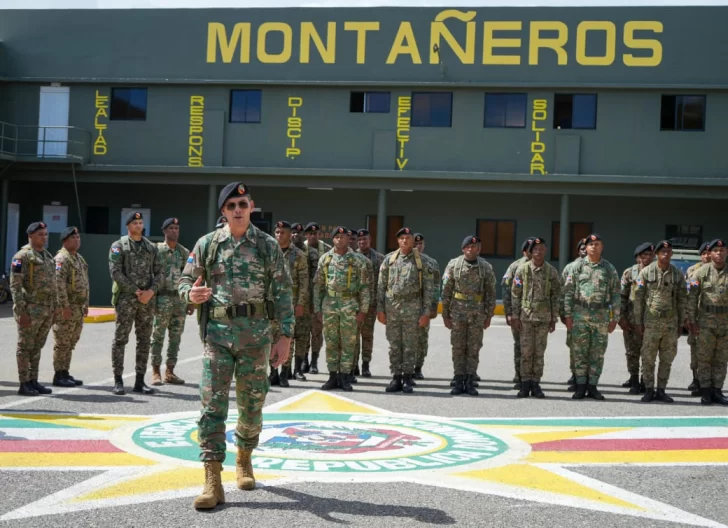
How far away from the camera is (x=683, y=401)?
10.5 m

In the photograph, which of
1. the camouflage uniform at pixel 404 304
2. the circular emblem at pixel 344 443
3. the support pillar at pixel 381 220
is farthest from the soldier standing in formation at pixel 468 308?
the support pillar at pixel 381 220

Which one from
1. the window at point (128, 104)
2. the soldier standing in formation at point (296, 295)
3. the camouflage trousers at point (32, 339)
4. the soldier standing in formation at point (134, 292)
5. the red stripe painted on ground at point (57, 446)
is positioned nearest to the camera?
the red stripe painted on ground at point (57, 446)

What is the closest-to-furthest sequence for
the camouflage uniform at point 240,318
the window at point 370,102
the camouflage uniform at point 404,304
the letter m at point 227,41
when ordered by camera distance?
the camouflage uniform at point 240,318
the camouflage uniform at point 404,304
the window at point 370,102
the letter m at point 227,41

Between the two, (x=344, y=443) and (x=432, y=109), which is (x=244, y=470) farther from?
(x=432, y=109)

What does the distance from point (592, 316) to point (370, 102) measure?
16.1 metres

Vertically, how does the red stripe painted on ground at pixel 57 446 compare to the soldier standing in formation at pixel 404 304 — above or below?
below

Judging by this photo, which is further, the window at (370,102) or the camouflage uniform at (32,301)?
the window at (370,102)

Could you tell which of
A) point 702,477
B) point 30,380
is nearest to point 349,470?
point 702,477

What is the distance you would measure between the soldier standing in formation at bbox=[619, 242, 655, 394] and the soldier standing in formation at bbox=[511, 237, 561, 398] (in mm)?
1225

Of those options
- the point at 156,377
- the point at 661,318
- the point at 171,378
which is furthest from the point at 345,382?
the point at 661,318

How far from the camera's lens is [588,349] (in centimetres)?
1048

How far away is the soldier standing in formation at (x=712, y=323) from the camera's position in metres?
10.3

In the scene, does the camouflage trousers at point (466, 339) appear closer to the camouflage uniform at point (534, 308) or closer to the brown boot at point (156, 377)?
the camouflage uniform at point (534, 308)

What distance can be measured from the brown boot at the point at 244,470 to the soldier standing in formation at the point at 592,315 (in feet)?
18.4
